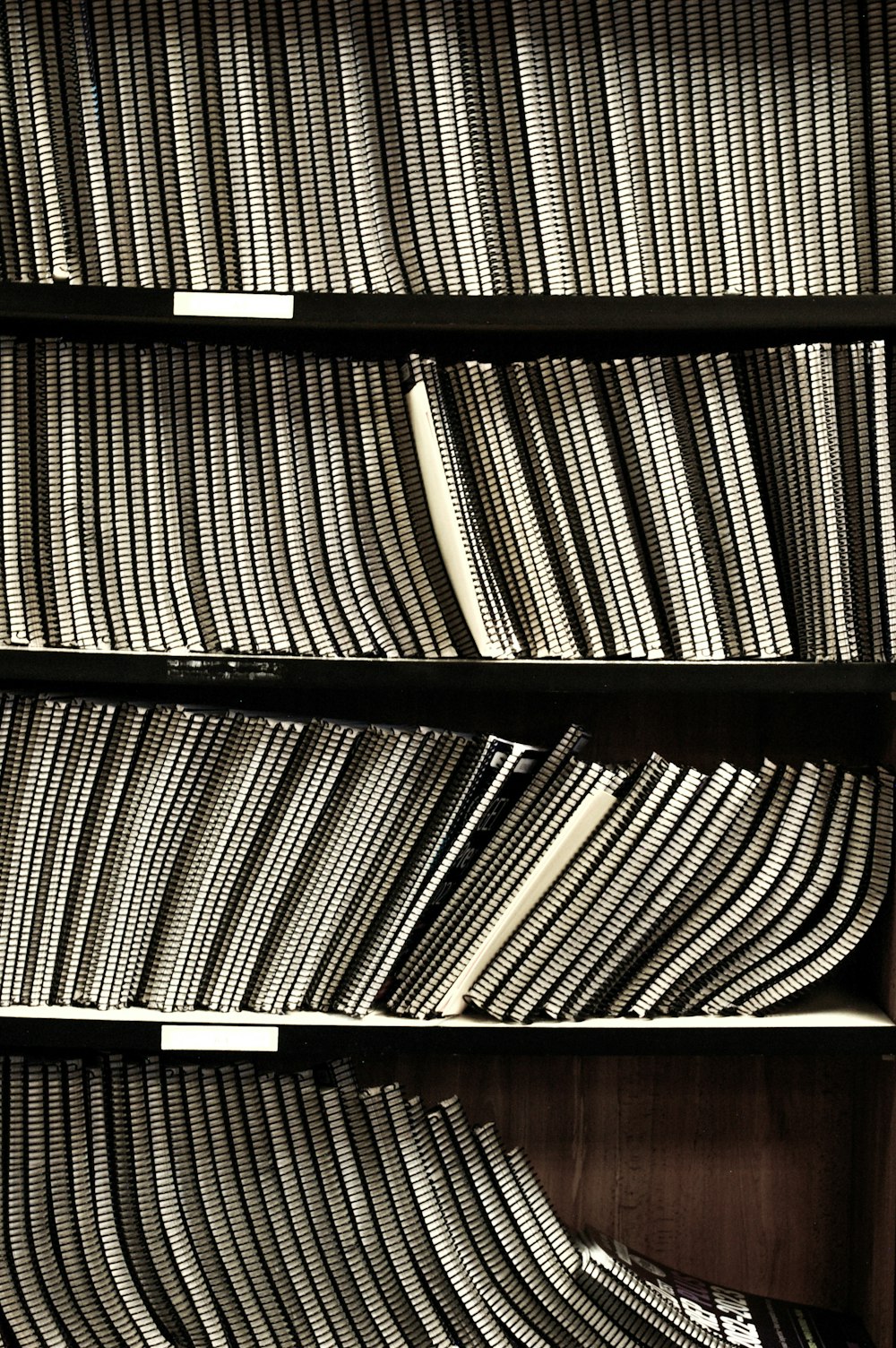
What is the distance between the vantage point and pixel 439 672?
1397 millimetres

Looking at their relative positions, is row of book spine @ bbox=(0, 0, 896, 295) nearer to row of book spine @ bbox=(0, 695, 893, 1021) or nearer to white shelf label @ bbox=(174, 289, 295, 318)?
white shelf label @ bbox=(174, 289, 295, 318)

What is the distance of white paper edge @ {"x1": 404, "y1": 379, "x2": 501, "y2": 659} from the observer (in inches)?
55.4

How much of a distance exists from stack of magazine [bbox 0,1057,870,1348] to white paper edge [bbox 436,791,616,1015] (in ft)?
0.49

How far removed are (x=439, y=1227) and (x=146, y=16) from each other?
1460 mm

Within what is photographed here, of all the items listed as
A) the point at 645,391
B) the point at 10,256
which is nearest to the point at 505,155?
the point at 645,391

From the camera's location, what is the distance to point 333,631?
144 centimetres

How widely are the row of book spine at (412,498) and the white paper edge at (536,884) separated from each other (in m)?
0.19

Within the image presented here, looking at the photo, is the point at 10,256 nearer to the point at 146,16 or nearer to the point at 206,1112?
the point at 146,16

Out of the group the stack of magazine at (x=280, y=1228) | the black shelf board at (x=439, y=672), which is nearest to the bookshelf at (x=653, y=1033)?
the black shelf board at (x=439, y=672)

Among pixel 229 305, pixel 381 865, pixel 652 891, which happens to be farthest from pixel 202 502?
pixel 652 891

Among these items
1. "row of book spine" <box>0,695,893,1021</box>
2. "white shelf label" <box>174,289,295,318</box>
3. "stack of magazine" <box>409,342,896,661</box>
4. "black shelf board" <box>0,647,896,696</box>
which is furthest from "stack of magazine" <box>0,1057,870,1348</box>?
"white shelf label" <box>174,289,295,318</box>

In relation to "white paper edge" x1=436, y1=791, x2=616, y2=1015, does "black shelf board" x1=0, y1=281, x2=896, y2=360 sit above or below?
above

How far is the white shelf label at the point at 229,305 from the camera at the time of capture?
1319 millimetres

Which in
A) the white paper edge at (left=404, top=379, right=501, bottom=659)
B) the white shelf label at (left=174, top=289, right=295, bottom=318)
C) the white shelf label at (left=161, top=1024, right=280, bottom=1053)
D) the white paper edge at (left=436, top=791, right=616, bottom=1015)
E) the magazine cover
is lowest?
the magazine cover
